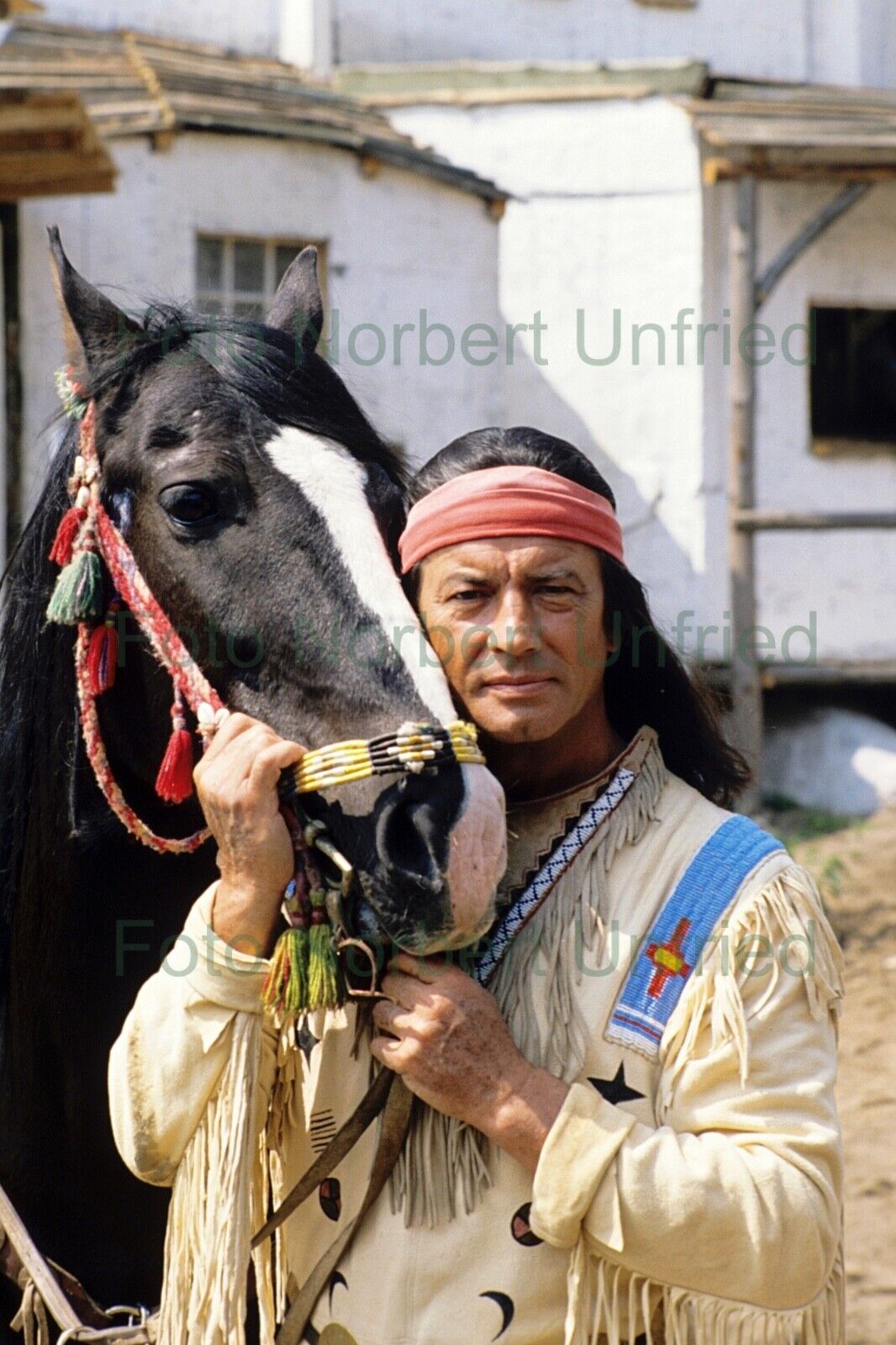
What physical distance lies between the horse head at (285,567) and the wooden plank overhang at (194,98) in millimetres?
7087

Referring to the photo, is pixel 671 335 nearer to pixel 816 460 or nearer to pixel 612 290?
pixel 612 290

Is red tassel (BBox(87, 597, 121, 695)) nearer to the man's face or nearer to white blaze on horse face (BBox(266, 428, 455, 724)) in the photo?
white blaze on horse face (BBox(266, 428, 455, 724))

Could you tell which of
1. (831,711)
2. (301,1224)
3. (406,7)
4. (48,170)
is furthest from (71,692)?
(406,7)

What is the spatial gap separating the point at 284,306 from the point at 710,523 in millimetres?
8398

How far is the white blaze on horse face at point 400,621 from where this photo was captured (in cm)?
170

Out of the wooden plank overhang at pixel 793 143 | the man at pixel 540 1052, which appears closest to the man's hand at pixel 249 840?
the man at pixel 540 1052

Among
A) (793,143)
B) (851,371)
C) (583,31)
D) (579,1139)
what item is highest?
(583,31)

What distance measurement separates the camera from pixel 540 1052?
1798 mm

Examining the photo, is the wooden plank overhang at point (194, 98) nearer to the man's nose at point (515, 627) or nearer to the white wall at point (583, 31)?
the white wall at point (583, 31)

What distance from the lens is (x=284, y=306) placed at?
262 centimetres

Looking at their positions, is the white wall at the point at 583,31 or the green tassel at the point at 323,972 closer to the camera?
the green tassel at the point at 323,972

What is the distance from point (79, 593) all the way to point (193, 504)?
0.22 meters

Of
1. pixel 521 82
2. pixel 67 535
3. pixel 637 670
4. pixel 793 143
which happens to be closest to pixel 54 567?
pixel 67 535

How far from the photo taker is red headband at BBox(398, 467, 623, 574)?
6.07ft
